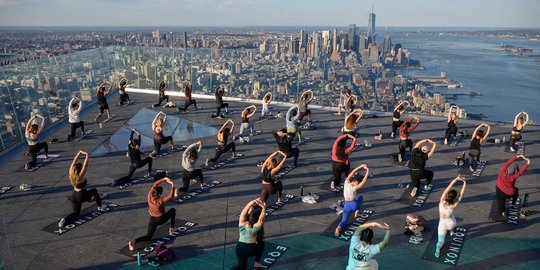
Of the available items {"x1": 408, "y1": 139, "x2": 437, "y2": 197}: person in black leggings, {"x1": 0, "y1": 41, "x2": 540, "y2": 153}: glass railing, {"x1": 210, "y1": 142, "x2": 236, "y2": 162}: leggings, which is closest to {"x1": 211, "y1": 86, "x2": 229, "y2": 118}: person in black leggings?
{"x1": 0, "y1": 41, "x2": 540, "y2": 153}: glass railing

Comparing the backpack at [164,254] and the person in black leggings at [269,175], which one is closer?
the backpack at [164,254]

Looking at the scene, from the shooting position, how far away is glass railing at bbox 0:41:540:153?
955 inches

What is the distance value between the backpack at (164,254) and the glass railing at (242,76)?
15.3 metres

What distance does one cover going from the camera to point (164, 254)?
9.07m

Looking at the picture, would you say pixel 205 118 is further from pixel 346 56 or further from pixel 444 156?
pixel 346 56

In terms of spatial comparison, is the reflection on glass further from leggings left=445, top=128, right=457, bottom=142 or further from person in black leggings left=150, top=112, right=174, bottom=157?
leggings left=445, top=128, right=457, bottom=142

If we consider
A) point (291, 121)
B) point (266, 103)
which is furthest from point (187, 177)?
point (266, 103)

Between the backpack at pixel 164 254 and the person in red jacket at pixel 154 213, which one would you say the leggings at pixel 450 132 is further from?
the backpack at pixel 164 254

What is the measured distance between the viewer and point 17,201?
12.4 meters

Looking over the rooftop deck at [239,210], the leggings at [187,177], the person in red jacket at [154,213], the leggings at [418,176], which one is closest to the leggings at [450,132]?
the rooftop deck at [239,210]

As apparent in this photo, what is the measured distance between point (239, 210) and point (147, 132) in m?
9.94

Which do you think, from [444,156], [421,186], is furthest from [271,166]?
[444,156]

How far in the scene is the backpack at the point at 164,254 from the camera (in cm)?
900

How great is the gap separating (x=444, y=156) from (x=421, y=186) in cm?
398
